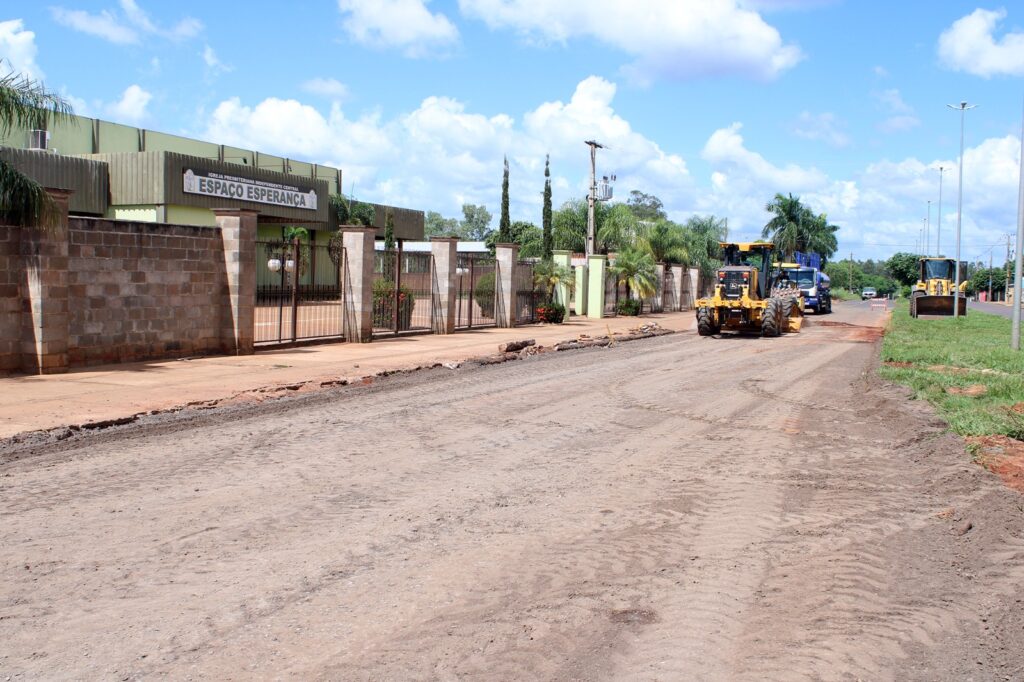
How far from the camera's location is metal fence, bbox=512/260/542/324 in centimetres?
3259

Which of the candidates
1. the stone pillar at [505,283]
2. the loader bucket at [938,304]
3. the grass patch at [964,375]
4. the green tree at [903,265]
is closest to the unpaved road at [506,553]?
the grass patch at [964,375]

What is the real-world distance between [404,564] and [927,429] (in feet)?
25.3

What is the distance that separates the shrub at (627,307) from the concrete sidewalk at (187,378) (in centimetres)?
1940

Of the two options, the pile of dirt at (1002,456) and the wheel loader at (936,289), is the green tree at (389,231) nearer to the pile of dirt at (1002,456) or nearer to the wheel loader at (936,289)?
the wheel loader at (936,289)

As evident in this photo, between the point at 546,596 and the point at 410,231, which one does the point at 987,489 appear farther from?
the point at 410,231

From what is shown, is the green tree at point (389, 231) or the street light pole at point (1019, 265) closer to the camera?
the street light pole at point (1019, 265)

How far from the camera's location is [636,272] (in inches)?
1677

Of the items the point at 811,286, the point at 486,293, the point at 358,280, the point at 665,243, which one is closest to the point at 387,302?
the point at 358,280

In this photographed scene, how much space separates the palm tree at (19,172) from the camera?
1364 cm

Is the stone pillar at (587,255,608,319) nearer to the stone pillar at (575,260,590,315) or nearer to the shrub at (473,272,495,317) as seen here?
the stone pillar at (575,260,590,315)

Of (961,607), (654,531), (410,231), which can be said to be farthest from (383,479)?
(410,231)

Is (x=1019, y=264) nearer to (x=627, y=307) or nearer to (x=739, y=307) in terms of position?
(x=739, y=307)

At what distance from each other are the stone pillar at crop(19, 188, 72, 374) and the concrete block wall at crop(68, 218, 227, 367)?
50cm

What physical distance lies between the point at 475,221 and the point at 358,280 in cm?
12394
